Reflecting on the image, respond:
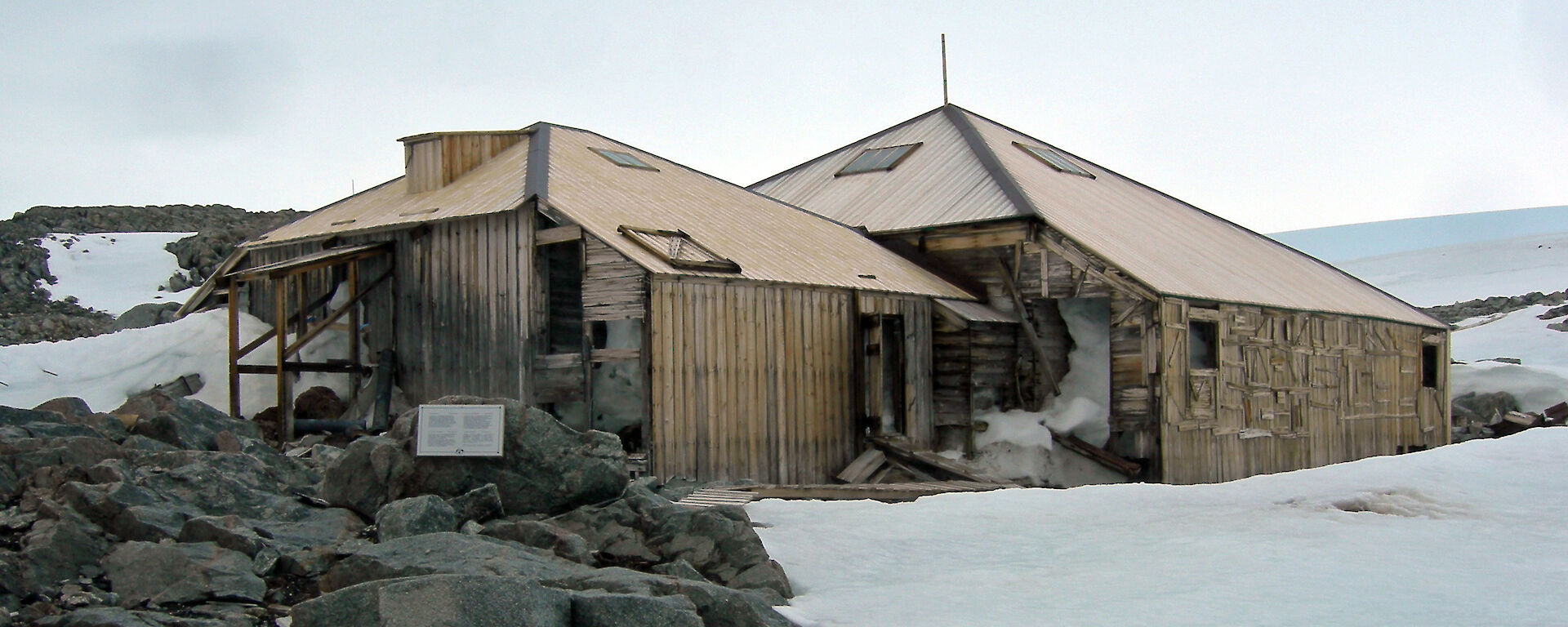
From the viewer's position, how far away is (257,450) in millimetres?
12531

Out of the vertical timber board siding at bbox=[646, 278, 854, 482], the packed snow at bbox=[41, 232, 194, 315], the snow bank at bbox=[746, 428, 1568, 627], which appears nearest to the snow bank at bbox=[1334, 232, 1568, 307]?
the packed snow at bbox=[41, 232, 194, 315]

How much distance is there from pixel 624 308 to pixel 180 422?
5.54m

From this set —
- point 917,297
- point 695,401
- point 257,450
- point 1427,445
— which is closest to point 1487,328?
point 1427,445

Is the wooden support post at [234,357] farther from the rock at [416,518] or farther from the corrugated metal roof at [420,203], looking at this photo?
the rock at [416,518]

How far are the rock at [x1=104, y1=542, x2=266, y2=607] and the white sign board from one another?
2082mm

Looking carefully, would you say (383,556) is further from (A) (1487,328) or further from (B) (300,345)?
(A) (1487,328)

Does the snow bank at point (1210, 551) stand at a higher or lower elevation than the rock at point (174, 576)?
lower

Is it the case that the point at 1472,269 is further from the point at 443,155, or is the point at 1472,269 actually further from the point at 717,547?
the point at 717,547

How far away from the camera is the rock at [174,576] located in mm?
7820

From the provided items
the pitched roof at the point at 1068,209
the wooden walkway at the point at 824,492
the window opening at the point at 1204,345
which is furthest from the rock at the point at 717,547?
the window opening at the point at 1204,345

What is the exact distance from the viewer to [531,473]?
10.3m

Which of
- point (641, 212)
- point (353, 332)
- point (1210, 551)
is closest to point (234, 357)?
point (353, 332)

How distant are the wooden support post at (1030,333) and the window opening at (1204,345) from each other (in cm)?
251

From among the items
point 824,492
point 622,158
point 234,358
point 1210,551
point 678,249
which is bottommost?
point 824,492
